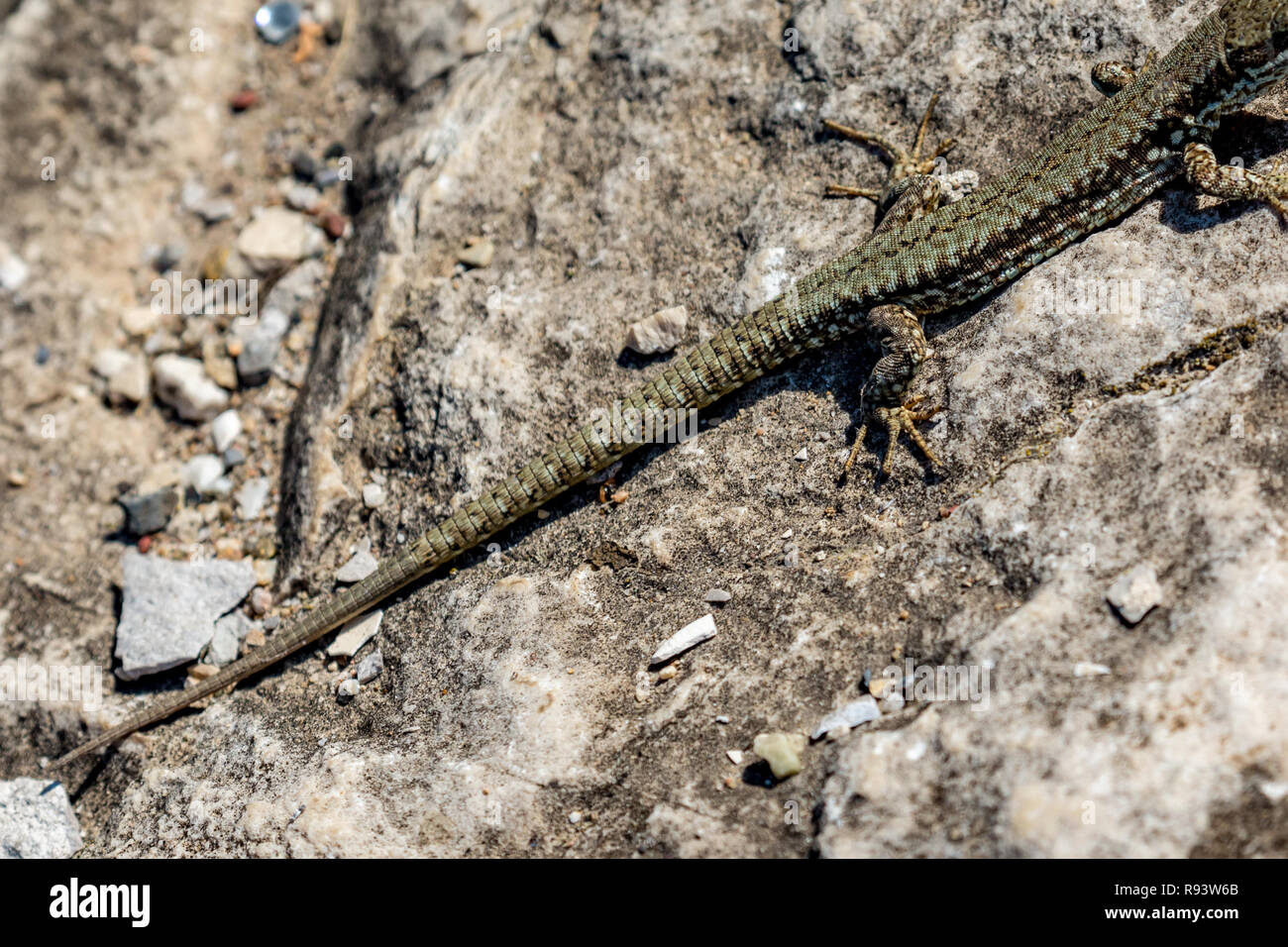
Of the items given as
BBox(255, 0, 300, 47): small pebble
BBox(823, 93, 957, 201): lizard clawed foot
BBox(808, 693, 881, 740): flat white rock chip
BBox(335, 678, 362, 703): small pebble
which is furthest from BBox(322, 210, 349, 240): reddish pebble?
BBox(808, 693, 881, 740): flat white rock chip

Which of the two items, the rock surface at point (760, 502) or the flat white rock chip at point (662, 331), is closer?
the rock surface at point (760, 502)

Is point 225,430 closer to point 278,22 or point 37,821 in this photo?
point 37,821

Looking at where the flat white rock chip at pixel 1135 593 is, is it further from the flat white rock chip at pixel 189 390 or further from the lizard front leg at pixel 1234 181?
the flat white rock chip at pixel 189 390

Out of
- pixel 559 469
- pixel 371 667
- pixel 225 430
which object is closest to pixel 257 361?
pixel 225 430

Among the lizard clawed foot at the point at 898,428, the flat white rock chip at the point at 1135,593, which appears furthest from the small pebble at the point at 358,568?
the flat white rock chip at the point at 1135,593
